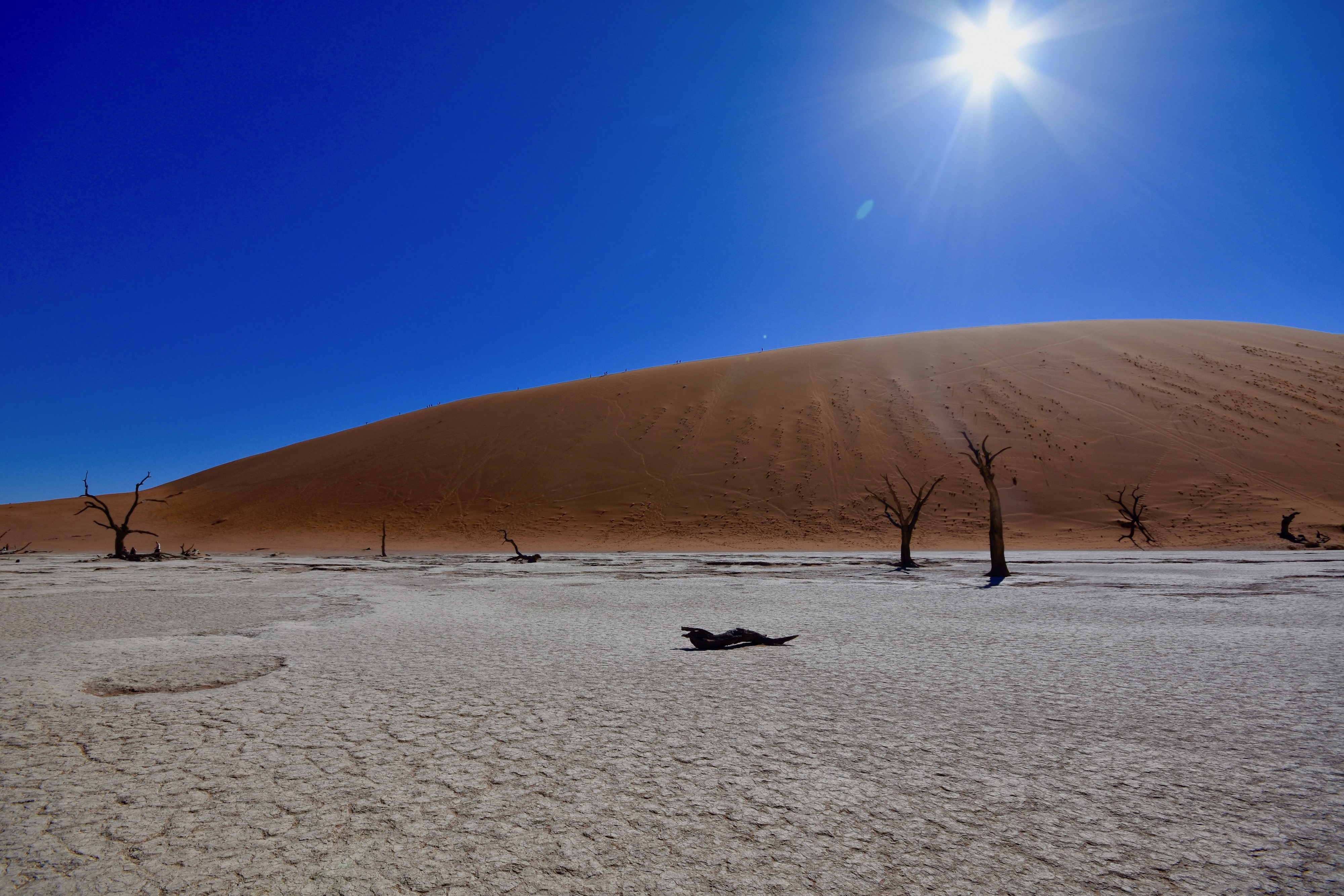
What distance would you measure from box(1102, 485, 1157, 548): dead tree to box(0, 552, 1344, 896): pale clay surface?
69.0ft

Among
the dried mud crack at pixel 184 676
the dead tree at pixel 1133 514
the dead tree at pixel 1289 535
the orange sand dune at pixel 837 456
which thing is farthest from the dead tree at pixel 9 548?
the dried mud crack at pixel 184 676

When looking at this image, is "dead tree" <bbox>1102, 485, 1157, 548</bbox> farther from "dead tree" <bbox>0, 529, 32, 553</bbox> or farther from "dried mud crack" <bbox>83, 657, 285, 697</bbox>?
"dried mud crack" <bbox>83, 657, 285, 697</bbox>

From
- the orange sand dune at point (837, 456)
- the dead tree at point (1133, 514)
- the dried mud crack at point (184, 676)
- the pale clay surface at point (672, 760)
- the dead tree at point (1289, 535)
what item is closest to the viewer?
the pale clay surface at point (672, 760)

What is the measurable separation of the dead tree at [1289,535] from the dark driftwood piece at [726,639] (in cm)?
2470

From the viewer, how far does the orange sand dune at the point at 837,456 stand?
28.8 metres

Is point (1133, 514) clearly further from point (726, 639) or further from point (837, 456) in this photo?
point (726, 639)

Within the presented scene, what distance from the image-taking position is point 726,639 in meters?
5.53

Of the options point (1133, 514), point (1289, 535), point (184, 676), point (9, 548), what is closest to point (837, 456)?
point (1133, 514)

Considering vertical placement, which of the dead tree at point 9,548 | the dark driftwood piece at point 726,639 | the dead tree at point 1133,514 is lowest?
the dead tree at point 9,548

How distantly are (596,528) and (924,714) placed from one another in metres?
29.1

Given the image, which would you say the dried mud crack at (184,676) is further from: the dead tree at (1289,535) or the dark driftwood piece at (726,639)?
the dead tree at (1289,535)

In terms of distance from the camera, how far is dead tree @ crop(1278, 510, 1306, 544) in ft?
69.7

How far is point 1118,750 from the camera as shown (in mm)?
2967

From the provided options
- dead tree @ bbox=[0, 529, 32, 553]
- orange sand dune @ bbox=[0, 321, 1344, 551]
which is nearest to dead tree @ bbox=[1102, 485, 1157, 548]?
orange sand dune @ bbox=[0, 321, 1344, 551]
